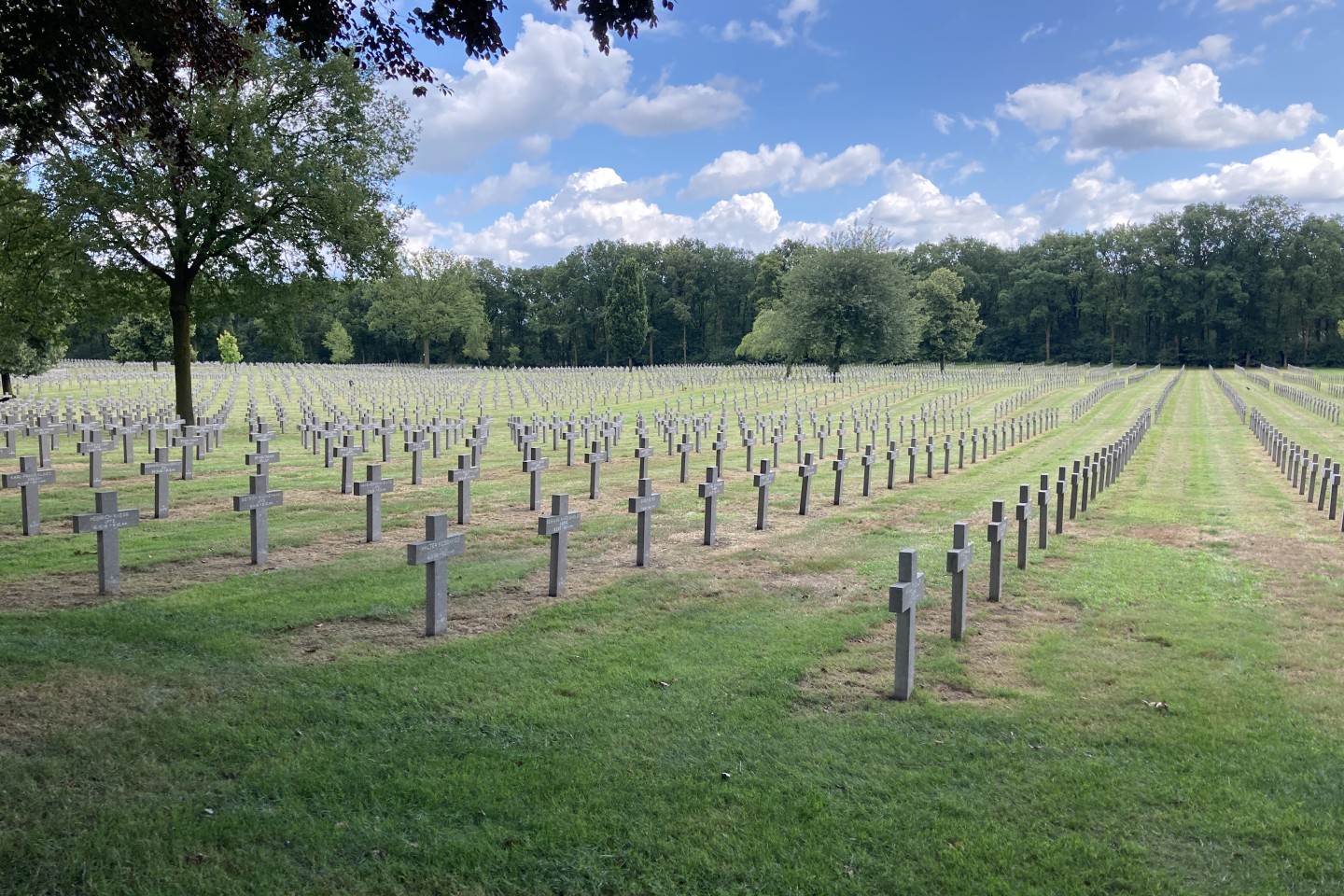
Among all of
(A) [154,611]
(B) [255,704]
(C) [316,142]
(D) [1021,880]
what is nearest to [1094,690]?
(D) [1021,880]

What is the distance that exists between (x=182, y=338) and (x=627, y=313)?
7249 cm

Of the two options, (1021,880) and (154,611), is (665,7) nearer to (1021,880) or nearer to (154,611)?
(154,611)

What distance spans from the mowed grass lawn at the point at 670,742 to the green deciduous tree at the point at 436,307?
254ft

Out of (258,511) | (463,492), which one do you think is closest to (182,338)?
(463,492)

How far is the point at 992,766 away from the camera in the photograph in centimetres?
485

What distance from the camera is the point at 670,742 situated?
5008mm

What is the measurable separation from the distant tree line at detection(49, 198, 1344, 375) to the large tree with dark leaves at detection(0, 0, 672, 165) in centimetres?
7856

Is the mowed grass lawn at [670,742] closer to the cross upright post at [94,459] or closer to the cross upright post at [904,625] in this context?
the cross upright post at [904,625]

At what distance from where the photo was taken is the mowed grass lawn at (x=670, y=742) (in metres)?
3.81

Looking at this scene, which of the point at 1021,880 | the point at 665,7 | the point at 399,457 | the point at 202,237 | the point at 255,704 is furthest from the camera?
the point at 202,237

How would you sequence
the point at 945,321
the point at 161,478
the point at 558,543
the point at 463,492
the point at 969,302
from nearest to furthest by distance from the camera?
the point at 558,543, the point at 161,478, the point at 463,492, the point at 945,321, the point at 969,302

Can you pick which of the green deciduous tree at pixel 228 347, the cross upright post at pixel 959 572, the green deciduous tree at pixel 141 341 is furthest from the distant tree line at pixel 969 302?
the cross upright post at pixel 959 572

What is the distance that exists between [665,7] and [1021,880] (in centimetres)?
686

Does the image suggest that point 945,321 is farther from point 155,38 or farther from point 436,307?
point 155,38
